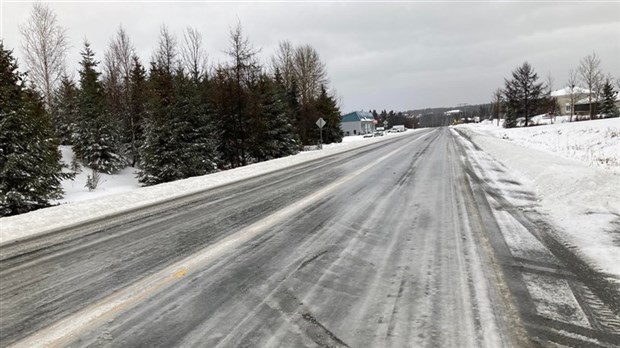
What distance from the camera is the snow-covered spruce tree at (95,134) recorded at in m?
27.7

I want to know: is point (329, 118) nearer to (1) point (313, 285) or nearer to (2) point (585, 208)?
(2) point (585, 208)

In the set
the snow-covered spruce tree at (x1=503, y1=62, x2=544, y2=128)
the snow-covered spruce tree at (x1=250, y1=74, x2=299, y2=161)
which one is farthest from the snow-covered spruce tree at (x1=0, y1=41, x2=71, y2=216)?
the snow-covered spruce tree at (x1=503, y1=62, x2=544, y2=128)

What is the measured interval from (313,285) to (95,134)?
92.9 feet

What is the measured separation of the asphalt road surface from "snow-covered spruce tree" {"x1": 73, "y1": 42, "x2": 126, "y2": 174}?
2315 cm

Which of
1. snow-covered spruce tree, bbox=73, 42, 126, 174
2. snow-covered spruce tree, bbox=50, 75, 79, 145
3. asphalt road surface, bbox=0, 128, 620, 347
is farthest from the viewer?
snow-covered spruce tree, bbox=50, 75, 79, 145

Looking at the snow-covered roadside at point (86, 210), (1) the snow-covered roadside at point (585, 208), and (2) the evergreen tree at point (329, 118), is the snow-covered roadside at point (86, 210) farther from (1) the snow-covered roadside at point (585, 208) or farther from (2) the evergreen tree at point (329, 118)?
(2) the evergreen tree at point (329, 118)

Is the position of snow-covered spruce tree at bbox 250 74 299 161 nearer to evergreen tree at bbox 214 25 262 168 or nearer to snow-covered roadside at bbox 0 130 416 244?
evergreen tree at bbox 214 25 262 168

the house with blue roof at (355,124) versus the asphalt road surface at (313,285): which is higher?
the house with blue roof at (355,124)

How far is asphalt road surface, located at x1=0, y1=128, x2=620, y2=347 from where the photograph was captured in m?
3.17

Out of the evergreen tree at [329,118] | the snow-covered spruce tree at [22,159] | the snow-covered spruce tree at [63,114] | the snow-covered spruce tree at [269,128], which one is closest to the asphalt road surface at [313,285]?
the snow-covered spruce tree at [22,159]

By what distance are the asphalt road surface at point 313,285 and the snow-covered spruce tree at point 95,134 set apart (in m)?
23.2

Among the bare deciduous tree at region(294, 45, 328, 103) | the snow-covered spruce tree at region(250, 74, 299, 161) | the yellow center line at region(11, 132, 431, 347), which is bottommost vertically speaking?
the yellow center line at region(11, 132, 431, 347)

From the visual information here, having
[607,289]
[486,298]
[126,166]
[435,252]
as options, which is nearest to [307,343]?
[486,298]

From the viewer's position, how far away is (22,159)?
13062 millimetres
